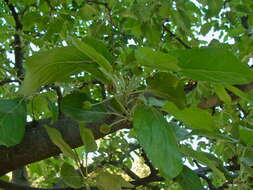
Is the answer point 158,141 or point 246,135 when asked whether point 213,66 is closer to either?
point 158,141

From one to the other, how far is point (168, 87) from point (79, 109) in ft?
0.62

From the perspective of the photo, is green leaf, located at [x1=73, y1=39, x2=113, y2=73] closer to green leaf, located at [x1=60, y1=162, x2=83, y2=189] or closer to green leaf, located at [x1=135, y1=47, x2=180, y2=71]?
green leaf, located at [x1=135, y1=47, x2=180, y2=71]

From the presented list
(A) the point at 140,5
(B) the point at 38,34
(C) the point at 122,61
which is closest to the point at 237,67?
(C) the point at 122,61

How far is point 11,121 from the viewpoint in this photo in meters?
0.76

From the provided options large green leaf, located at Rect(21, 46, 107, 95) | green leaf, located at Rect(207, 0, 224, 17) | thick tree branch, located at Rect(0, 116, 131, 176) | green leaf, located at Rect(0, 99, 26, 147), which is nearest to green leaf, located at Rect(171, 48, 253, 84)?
large green leaf, located at Rect(21, 46, 107, 95)

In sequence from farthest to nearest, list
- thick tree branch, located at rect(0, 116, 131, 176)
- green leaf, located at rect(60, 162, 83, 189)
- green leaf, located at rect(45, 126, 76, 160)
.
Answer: thick tree branch, located at rect(0, 116, 131, 176) → green leaf, located at rect(60, 162, 83, 189) → green leaf, located at rect(45, 126, 76, 160)

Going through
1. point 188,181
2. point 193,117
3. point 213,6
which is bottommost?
point 188,181

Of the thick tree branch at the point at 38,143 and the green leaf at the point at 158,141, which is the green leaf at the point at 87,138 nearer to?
the green leaf at the point at 158,141

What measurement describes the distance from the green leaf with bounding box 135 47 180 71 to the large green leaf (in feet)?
0.33

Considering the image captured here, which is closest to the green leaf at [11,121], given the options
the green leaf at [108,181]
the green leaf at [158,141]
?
the green leaf at [108,181]

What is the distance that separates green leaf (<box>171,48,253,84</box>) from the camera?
1.68 feet

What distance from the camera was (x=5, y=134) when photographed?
736mm

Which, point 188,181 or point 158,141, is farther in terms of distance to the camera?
point 188,181

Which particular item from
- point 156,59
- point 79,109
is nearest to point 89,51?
point 156,59
